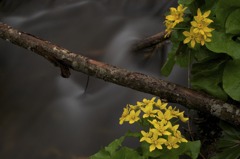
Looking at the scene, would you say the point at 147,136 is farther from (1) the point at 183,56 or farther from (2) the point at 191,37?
(1) the point at 183,56

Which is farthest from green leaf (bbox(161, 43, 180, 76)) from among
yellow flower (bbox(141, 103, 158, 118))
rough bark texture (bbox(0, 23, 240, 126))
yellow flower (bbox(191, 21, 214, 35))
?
yellow flower (bbox(141, 103, 158, 118))

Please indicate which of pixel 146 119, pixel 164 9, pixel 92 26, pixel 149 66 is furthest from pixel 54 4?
pixel 146 119

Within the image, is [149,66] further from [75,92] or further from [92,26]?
[92,26]

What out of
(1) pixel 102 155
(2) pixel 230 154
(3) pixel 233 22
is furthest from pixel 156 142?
(3) pixel 233 22

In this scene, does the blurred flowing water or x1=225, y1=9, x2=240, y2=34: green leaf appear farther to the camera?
the blurred flowing water

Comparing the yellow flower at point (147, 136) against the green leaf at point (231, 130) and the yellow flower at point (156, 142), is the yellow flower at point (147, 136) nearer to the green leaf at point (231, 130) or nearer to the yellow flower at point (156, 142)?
the yellow flower at point (156, 142)

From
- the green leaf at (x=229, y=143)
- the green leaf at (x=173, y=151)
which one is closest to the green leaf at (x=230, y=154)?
the green leaf at (x=229, y=143)

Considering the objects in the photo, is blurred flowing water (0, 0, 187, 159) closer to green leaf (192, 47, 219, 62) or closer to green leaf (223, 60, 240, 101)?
green leaf (192, 47, 219, 62)
